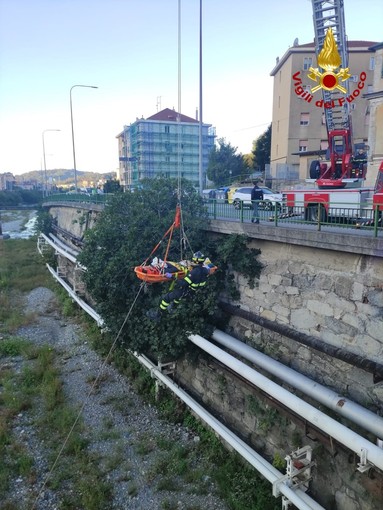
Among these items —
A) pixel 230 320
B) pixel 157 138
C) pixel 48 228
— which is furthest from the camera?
pixel 157 138

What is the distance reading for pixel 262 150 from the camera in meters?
46.0

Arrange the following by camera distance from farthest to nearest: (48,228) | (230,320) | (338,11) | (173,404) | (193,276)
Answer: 1. (48,228)
2. (338,11)
3. (173,404)
4. (230,320)
5. (193,276)

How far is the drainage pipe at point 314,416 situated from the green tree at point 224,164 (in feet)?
117

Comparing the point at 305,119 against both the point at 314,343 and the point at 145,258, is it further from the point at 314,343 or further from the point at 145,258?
the point at 314,343

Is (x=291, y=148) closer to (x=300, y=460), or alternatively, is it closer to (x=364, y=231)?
(x=364, y=231)

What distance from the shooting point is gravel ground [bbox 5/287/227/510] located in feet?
28.5

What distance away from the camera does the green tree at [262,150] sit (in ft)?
149

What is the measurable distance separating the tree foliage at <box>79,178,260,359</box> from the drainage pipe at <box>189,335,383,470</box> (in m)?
1.29

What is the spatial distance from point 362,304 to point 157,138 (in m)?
58.5

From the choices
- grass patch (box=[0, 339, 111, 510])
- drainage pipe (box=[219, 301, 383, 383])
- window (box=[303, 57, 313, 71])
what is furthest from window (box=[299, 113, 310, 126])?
grass patch (box=[0, 339, 111, 510])

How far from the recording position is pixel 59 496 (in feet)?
28.7

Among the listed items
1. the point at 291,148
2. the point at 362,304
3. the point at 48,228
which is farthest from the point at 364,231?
the point at 48,228

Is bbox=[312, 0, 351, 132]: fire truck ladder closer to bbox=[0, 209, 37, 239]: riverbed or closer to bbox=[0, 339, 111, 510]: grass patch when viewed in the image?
bbox=[0, 339, 111, 510]: grass patch

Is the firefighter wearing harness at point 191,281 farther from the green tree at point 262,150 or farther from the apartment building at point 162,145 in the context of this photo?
the apartment building at point 162,145
